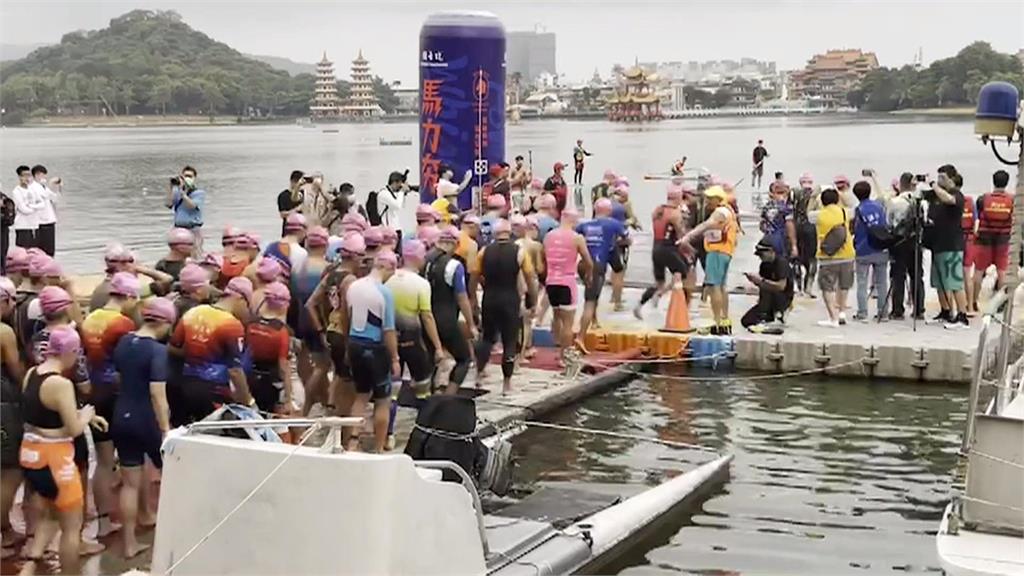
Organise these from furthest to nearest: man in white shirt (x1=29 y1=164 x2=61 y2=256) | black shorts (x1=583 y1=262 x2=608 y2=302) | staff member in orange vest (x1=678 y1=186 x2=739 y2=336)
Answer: man in white shirt (x1=29 y1=164 x2=61 y2=256), staff member in orange vest (x1=678 y1=186 x2=739 y2=336), black shorts (x1=583 y1=262 x2=608 y2=302)

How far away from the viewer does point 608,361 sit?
13.4 metres

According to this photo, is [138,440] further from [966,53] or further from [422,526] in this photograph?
[966,53]

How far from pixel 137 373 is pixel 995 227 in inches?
386

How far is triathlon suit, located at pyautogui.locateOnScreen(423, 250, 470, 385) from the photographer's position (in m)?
10.5

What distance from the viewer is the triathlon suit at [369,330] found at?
9.27 m

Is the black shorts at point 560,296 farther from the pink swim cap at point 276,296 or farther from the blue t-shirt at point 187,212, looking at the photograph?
the blue t-shirt at point 187,212

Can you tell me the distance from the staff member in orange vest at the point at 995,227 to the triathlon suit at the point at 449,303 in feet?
20.5

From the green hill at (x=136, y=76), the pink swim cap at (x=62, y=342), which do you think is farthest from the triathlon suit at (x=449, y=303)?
the green hill at (x=136, y=76)

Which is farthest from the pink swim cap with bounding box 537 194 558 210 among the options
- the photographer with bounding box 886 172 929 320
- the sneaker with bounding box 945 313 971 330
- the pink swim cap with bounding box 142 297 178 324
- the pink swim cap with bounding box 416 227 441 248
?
the pink swim cap with bounding box 142 297 178 324

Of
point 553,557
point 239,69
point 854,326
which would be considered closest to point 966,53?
point 239,69

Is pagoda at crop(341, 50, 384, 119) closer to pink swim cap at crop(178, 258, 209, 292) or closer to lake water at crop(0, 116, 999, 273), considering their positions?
lake water at crop(0, 116, 999, 273)

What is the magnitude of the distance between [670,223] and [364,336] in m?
5.38

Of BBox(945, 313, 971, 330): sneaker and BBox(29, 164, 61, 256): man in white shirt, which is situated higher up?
BBox(29, 164, 61, 256): man in white shirt

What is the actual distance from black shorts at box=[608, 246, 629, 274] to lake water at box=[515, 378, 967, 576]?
1501mm
